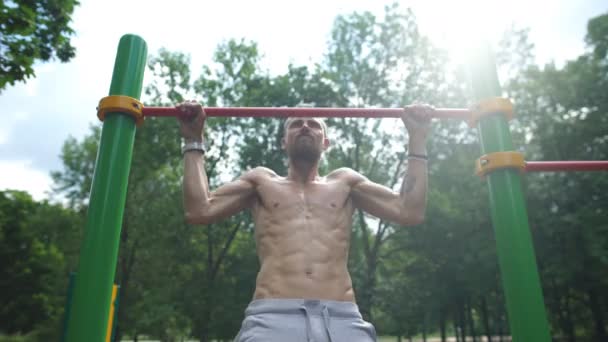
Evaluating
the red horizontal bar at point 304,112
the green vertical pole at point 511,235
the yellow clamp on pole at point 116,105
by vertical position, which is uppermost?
the red horizontal bar at point 304,112

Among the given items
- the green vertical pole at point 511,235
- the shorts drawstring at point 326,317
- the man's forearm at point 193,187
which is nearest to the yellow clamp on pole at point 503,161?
the green vertical pole at point 511,235

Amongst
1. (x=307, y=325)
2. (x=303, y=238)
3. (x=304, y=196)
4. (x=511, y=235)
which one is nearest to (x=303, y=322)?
(x=307, y=325)

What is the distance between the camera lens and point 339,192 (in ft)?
6.69

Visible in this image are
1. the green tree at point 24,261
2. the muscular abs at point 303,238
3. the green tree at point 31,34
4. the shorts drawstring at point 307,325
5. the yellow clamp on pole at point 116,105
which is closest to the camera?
the shorts drawstring at point 307,325

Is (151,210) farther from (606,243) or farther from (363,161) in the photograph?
(606,243)

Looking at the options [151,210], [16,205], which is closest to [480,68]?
[151,210]

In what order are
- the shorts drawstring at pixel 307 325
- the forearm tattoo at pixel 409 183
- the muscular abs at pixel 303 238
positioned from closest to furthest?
1. the shorts drawstring at pixel 307 325
2. the muscular abs at pixel 303 238
3. the forearm tattoo at pixel 409 183

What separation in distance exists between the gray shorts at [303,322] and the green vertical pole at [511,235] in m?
0.60

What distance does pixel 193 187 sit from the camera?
186 centimetres

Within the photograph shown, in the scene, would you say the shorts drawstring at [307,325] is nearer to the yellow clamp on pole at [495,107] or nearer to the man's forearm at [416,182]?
the man's forearm at [416,182]

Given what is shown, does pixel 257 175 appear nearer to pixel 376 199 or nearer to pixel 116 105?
pixel 376 199

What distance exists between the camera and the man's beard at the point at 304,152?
208 cm

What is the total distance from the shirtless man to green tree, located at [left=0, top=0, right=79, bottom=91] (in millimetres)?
6045

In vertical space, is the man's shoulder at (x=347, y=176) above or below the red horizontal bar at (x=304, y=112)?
below
